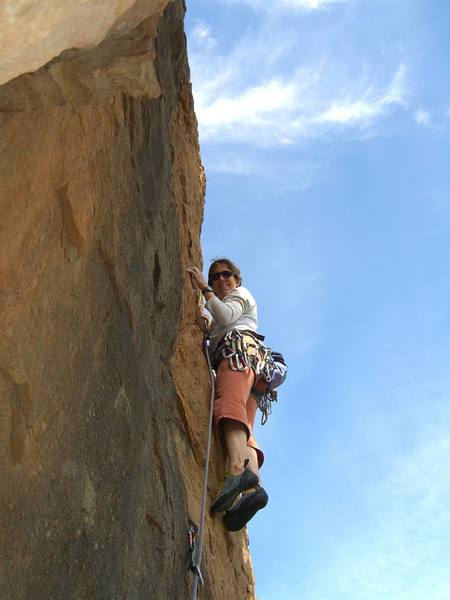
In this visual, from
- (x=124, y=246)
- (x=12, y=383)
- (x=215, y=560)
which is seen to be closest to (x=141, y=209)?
(x=124, y=246)

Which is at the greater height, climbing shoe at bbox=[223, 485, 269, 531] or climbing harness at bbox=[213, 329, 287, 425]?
climbing harness at bbox=[213, 329, 287, 425]

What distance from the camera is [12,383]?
3.16 metres

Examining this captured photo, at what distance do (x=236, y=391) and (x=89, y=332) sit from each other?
2.15 metres

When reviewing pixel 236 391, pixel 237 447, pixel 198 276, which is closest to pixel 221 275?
pixel 198 276

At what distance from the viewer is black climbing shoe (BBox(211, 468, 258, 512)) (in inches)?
205

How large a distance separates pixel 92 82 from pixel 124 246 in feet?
4.50

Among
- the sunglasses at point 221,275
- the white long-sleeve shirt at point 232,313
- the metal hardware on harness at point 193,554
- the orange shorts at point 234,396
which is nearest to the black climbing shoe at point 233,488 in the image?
the metal hardware on harness at point 193,554

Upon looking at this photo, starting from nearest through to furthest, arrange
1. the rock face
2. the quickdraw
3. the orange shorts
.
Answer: the rock face, the orange shorts, the quickdraw

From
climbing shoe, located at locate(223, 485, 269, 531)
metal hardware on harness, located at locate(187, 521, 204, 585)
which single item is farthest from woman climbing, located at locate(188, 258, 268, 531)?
metal hardware on harness, located at locate(187, 521, 204, 585)

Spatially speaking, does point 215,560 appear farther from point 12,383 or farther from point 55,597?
point 12,383

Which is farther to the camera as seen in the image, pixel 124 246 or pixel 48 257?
pixel 124 246

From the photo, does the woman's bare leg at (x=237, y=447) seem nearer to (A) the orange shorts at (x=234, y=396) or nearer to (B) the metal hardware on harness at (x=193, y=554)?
(A) the orange shorts at (x=234, y=396)

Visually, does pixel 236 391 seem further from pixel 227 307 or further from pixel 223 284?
pixel 223 284

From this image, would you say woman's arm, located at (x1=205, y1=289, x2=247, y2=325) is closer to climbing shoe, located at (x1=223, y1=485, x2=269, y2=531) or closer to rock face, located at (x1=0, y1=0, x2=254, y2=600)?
rock face, located at (x1=0, y1=0, x2=254, y2=600)
